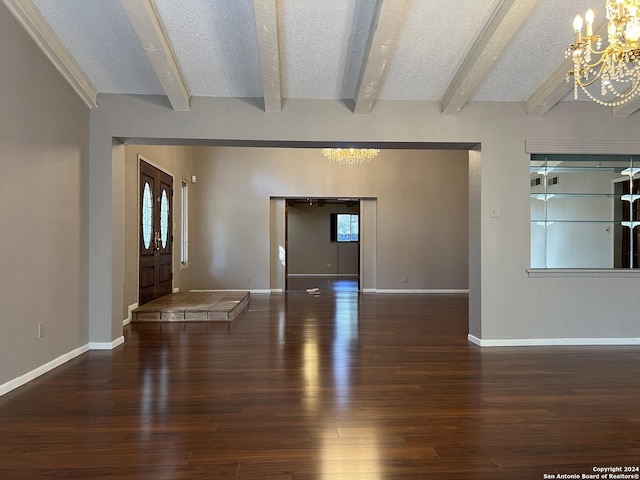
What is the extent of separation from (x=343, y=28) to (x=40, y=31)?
7.78 ft

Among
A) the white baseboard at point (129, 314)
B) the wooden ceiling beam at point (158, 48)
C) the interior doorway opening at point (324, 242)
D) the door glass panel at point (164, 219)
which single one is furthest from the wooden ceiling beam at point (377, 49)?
the interior doorway opening at point (324, 242)

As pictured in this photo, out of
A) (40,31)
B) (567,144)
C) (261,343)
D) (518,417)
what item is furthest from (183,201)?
(518,417)

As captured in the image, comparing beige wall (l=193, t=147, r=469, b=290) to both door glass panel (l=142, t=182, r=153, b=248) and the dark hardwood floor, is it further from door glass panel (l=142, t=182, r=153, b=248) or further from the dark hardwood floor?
the dark hardwood floor

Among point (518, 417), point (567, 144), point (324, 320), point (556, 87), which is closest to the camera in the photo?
point (518, 417)

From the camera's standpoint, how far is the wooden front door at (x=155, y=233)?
22.3ft

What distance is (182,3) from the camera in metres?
3.46

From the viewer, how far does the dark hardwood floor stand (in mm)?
2219

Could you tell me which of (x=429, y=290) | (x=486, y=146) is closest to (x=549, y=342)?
(x=486, y=146)

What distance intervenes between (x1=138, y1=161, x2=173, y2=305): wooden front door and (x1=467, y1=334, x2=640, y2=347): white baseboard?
480 cm

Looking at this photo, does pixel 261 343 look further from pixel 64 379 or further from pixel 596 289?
Result: pixel 596 289

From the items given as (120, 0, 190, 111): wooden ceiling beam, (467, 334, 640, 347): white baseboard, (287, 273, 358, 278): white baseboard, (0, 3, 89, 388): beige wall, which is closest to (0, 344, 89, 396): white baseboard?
(0, 3, 89, 388): beige wall

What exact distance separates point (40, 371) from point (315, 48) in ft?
11.5

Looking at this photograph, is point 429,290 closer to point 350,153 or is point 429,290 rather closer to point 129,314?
point 350,153

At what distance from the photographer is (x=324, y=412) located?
2916 millimetres
